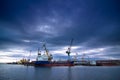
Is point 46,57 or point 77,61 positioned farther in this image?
point 77,61

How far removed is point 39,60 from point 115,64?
362 feet

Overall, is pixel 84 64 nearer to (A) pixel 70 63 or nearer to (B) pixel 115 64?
(B) pixel 115 64

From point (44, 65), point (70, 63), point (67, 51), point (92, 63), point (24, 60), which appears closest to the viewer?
point (44, 65)

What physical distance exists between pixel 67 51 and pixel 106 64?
6145cm

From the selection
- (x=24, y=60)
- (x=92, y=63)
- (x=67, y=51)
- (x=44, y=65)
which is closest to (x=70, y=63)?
(x=67, y=51)

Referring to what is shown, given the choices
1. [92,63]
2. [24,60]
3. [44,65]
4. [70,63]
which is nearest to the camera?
[44,65]

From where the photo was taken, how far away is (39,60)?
108875mm

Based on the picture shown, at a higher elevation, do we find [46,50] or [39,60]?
[46,50]

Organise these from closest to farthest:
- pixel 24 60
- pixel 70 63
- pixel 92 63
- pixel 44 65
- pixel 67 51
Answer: pixel 44 65, pixel 70 63, pixel 67 51, pixel 92 63, pixel 24 60

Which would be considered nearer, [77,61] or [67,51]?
[67,51]

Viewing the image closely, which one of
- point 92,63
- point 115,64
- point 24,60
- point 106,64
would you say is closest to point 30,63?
point 24,60

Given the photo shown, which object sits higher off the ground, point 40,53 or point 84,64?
point 40,53

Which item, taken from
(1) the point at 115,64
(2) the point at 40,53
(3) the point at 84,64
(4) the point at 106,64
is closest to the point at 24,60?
(2) the point at 40,53

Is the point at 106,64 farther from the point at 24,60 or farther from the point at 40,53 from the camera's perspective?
the point at 24,60
